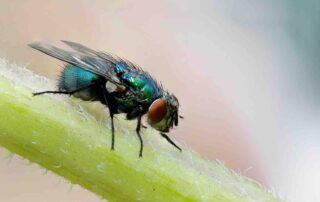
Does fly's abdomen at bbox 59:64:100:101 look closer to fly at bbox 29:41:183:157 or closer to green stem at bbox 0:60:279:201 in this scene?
fly at bbox 29:41:183:157

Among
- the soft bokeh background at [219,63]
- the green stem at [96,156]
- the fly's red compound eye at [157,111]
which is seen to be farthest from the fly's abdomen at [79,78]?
the soft bokeh background at [219,63]

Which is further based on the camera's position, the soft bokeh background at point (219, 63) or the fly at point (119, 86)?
the soft bokeh background at point (219, 63)

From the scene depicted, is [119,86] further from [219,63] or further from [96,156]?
[219,63]

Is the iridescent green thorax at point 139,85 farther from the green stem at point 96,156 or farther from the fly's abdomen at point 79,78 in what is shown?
the green stem at point 96,156

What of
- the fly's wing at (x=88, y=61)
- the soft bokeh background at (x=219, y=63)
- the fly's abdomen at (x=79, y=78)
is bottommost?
the soft bokeh background at (x=219, y=63)

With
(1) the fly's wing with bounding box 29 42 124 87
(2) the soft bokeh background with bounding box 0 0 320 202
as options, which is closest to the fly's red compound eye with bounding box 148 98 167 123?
(1) the fly's wing with bounding box 29 42 124 87

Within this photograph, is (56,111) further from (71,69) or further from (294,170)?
(294,170)

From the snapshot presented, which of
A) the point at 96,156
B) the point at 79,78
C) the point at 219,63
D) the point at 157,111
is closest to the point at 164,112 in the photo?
the point at 157,111

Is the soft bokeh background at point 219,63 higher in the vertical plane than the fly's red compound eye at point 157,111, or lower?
lower
